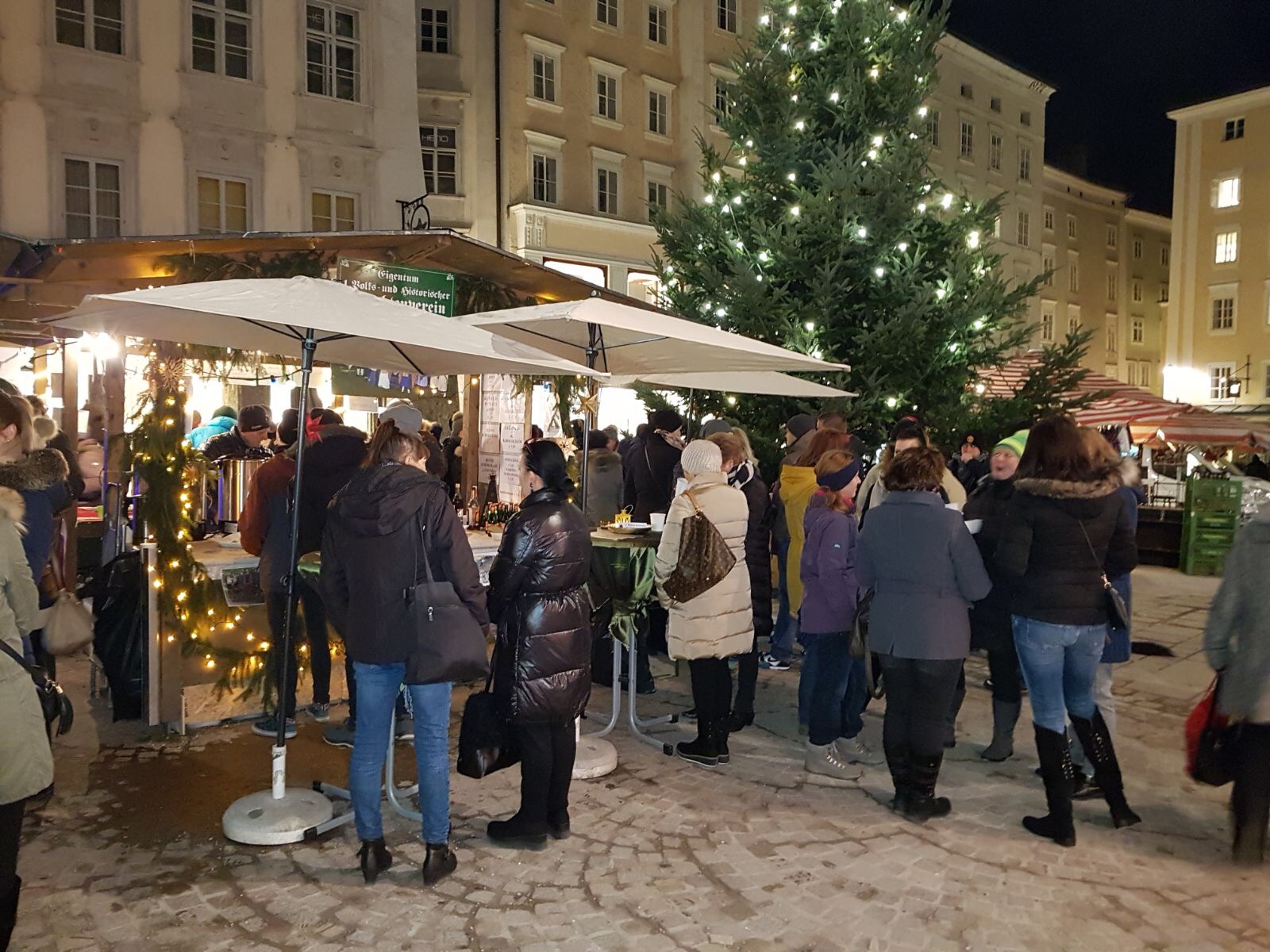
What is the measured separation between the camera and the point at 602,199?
23750mm

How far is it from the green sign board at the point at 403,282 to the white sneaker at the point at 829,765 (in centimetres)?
497

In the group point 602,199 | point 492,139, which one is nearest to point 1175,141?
point 602,199

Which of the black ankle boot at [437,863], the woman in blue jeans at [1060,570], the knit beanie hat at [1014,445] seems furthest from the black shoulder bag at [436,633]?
the knit beanie hat at [1014,445]

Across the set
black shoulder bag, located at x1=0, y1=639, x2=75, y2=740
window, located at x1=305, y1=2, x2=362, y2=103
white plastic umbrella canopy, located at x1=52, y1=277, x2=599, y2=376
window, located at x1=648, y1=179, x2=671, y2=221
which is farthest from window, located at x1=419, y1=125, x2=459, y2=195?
black shoulder bag, located at x1=0, y1=639, x2=75, y2=740

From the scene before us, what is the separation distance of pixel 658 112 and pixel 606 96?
71.4 inches

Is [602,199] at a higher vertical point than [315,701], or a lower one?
higher

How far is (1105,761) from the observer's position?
4.68 m

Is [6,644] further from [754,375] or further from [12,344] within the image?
[12,344]

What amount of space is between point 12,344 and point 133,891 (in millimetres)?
12522

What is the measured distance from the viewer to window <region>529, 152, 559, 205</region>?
73.5ft

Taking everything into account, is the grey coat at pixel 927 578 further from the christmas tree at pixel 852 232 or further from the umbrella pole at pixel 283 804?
the christmas tree at pixel 852 232

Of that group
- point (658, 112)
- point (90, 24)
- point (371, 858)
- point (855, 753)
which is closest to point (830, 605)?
point (855, 753)

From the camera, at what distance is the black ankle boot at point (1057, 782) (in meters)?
4.45

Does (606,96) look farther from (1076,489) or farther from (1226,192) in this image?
(1226,192)
